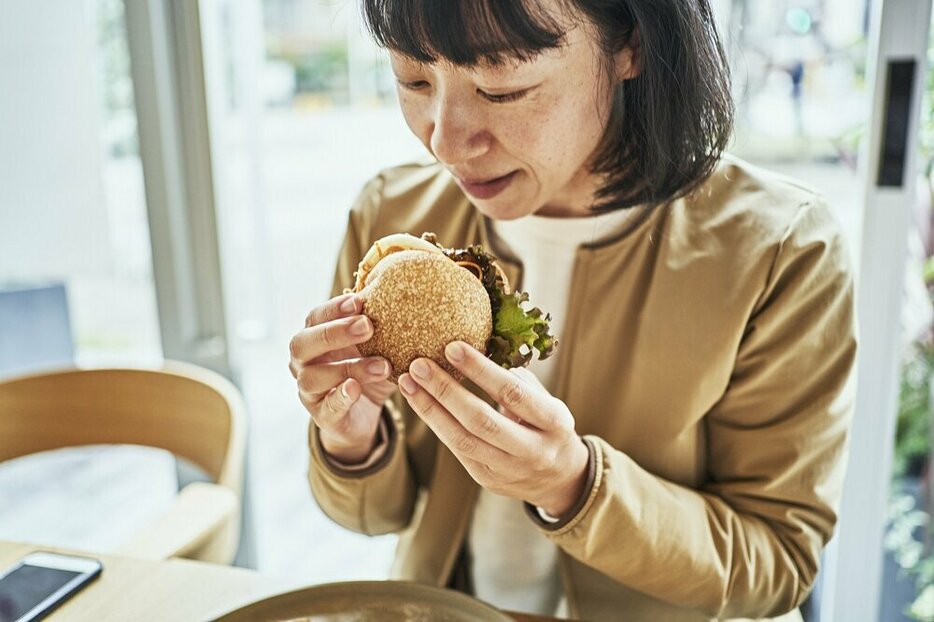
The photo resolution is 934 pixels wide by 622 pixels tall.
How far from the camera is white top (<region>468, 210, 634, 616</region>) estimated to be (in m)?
1.27

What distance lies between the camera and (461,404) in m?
0.87

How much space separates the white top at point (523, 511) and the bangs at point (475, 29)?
36 centimetres

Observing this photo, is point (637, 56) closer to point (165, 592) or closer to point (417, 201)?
point (417, 201)

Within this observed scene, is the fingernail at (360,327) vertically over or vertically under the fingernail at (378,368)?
over

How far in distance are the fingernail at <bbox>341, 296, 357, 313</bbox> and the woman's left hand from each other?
0.34ft

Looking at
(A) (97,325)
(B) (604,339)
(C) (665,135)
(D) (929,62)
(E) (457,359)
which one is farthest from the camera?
(A) (97,325)

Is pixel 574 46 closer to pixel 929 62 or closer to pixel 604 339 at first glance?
pixel 604 339

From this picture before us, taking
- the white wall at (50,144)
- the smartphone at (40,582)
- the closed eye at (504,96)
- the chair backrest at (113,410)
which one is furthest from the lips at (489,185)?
the white wall at (50,144)

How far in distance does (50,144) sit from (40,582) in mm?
1470

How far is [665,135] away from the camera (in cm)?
114

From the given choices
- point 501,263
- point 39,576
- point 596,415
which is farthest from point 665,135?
point 39,576

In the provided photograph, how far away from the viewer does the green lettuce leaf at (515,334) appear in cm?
96

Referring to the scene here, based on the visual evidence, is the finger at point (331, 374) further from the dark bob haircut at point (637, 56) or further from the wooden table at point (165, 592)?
the dark bob haircut at point (637, 56)

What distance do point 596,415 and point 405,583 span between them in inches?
17.4
